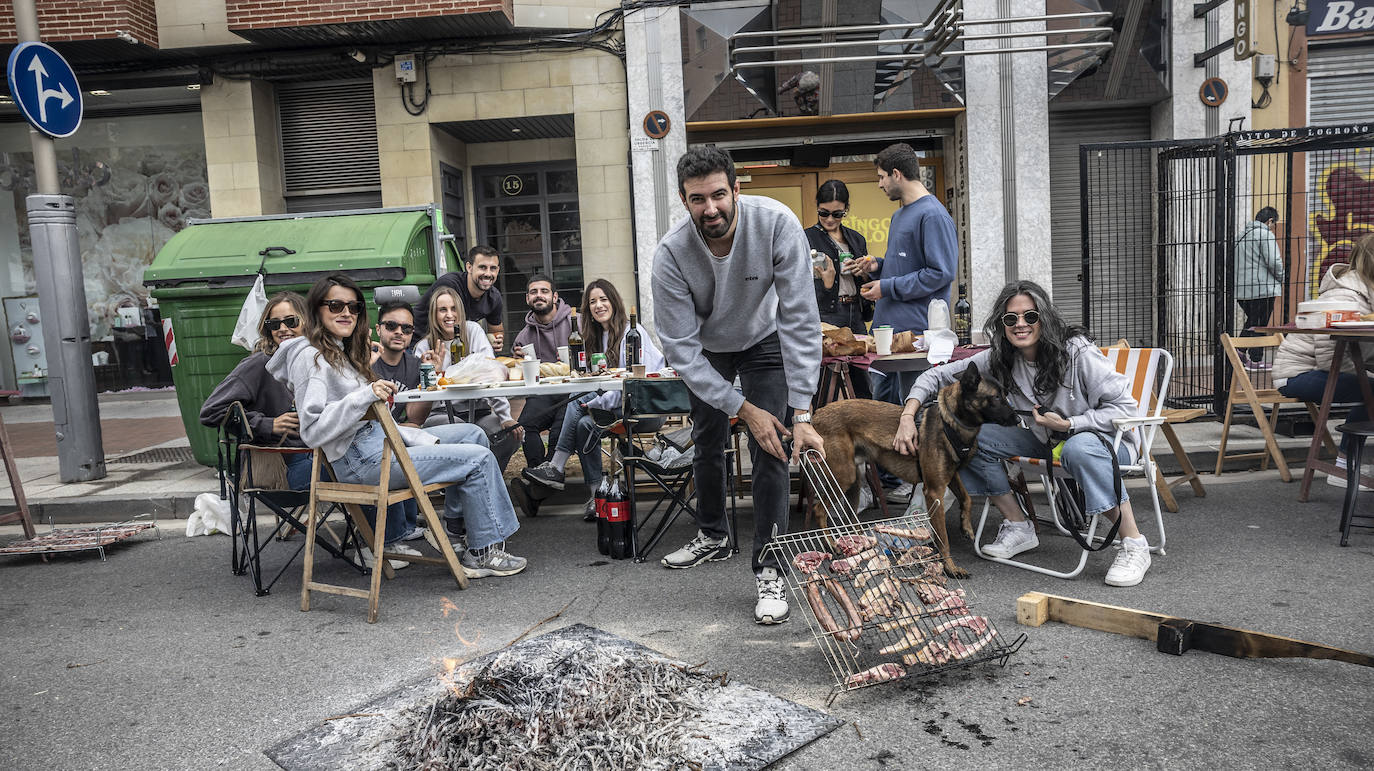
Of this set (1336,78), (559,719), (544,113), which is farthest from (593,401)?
(1336,78)

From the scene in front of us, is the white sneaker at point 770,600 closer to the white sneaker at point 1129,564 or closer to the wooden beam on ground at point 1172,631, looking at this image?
the wooden beam on ground at point 1172,631

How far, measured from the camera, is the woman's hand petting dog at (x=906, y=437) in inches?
177

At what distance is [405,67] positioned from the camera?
11.6m

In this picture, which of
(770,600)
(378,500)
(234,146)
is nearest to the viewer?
(770,600)

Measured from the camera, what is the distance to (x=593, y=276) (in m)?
12.0

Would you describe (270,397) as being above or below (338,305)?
below

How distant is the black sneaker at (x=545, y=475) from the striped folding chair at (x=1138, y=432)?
2.77m

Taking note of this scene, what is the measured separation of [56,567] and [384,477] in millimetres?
2793

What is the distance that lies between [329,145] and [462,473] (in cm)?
926

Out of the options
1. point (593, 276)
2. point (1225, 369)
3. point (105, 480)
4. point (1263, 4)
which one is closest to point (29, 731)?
point (105, 480)

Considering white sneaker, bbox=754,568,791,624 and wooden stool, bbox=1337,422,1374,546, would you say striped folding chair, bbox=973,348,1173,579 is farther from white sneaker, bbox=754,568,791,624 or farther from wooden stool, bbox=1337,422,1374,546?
white sneaker, bbox=754,568,791,624

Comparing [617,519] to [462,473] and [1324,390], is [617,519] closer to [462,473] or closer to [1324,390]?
[462,473]

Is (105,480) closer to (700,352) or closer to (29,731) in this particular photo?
(29,731)

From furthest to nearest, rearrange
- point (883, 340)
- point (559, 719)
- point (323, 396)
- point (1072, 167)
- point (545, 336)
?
point (1072, 167)
point (545, 336)
point (883, 340)
point (323, 396)
point (559, 719)
